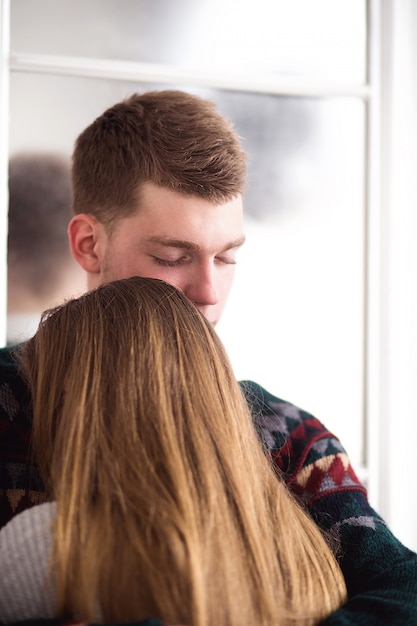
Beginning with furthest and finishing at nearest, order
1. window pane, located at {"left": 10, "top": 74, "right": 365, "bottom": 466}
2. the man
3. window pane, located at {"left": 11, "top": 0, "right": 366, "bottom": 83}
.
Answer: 1. window pane, located at {"left": 10, "top": 74, "right": 365, "bottom": 466}
2. window pane, located at {"left": 11, "top": 0, "right": 366, "bottom": 83}
3. the man

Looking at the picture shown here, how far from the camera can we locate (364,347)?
183cm

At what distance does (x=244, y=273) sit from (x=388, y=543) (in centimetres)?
84

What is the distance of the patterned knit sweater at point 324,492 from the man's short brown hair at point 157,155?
35 centimetres

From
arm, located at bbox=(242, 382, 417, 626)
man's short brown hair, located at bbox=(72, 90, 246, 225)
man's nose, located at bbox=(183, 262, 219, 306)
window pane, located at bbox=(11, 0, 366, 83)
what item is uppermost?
window pane, located at bbox=(11, 0, 366, 83)

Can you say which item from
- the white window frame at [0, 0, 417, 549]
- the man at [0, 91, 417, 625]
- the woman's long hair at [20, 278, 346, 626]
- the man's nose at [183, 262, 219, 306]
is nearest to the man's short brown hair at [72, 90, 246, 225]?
the man at [0, 91, 417, 625]

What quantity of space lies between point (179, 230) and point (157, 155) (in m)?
0.14

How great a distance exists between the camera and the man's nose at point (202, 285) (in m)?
1.27

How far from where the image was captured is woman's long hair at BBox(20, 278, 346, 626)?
29.4 inches

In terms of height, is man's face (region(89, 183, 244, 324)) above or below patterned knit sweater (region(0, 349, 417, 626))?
above

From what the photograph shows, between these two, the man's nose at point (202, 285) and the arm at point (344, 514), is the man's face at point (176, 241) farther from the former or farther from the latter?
the arm at point (344, 514)

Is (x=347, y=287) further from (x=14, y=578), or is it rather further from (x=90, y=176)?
(x=14, y=578)

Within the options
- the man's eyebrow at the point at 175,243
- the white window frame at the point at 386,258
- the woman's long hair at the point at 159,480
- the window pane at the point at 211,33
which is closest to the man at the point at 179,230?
the man's eyebrow at the point at 175,243

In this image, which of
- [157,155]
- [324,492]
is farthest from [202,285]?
[324,492]

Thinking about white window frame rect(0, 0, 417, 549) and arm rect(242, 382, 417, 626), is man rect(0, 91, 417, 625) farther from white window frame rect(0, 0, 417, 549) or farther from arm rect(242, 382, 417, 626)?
white window frame rect(0, 0, 417, 549)
